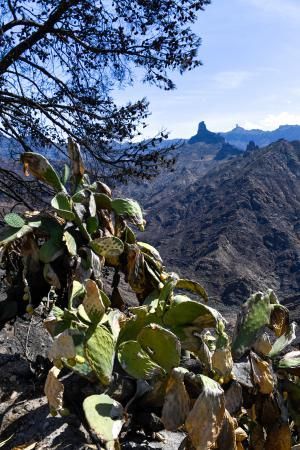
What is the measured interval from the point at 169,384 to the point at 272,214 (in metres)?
31.2

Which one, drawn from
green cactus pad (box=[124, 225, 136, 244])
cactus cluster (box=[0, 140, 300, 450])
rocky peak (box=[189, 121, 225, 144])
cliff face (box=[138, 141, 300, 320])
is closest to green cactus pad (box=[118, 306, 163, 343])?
cactus cluster (box=[0, 140, 300, 450])

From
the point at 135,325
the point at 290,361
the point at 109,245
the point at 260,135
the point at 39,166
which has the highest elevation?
the point at 260,135

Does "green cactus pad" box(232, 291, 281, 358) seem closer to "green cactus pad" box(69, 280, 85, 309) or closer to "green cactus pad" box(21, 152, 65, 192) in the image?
"green cactus pad" box(69, 280, 85, 309)

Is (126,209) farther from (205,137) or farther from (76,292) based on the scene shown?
(205,137)

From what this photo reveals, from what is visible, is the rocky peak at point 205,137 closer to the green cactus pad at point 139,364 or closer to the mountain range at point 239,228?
the mountain range at point 239,228

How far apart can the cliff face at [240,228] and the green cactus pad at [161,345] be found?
1793 cm

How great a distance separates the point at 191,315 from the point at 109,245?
0.27 meters

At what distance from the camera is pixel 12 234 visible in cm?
107

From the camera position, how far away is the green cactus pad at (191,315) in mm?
879

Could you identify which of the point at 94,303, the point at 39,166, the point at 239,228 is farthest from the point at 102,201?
the point at 239,228

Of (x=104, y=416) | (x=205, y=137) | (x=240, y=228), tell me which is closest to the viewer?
(x=104, y=416)

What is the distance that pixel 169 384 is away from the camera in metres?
0.76

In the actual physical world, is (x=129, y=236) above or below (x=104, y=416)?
above

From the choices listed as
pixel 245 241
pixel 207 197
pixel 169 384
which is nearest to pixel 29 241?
pixel 169 384
